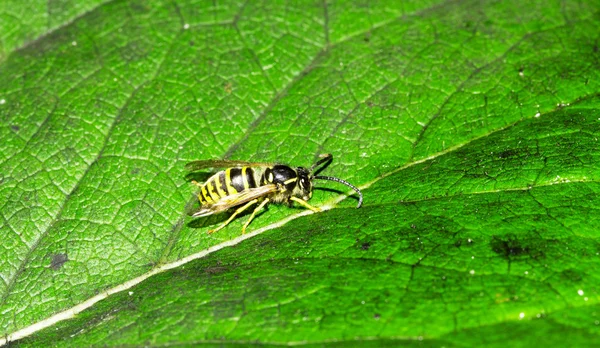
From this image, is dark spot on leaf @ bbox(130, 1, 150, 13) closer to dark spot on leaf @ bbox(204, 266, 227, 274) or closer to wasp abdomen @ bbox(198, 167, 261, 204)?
wasp abdomen @ bbox(198, 167, 261, 204)

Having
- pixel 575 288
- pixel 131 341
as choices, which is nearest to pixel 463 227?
pixel 575 288

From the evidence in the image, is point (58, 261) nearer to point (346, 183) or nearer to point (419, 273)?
point (346, 183)

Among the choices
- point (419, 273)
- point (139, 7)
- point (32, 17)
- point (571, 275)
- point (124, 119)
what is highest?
point (32, 17)

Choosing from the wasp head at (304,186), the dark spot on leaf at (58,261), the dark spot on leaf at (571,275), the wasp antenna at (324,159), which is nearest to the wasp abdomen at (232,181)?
the wasp head at (304,186)

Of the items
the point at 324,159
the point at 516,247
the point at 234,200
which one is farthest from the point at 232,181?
the point at 516,247

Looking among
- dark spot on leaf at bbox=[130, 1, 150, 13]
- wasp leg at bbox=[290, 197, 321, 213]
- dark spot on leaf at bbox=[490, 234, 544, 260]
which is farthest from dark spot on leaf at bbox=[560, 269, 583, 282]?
dark spot on leaf at bbox=[130, 1, 150, 13]

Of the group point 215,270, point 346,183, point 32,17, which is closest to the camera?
point 215,270

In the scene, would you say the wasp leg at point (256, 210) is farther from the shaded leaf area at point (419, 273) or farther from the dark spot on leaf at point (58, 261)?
the dark spot on leaf at point (58, 261)
